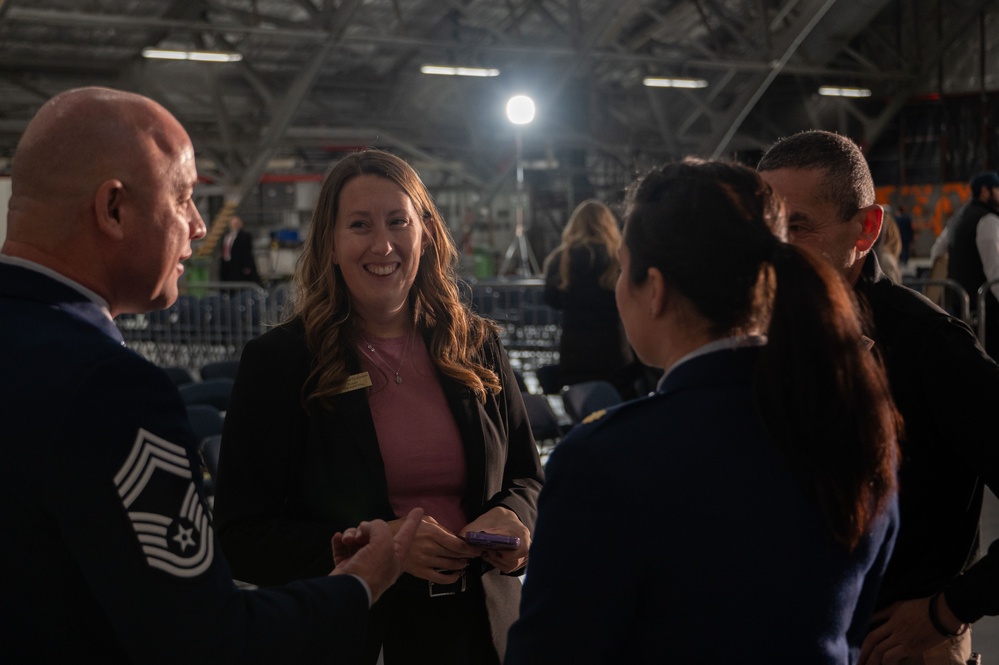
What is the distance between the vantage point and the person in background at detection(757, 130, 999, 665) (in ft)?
5.33

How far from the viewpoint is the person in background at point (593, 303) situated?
5.95 metres

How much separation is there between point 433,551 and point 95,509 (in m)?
0.91

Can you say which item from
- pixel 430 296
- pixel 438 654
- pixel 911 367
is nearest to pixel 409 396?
pixel 430 296

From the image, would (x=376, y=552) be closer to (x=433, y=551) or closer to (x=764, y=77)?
(x=433, y=551)

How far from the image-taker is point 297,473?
2062mm

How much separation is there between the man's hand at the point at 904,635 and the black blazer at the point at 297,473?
0.73 meters

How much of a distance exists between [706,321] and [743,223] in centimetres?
13

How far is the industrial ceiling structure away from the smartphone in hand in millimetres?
12420

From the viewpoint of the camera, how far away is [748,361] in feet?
4.01

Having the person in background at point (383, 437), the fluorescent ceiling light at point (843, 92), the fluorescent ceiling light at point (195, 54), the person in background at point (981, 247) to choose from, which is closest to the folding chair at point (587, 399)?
the person in background at point (383, 437)

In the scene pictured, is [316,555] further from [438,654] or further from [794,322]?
[794,322]

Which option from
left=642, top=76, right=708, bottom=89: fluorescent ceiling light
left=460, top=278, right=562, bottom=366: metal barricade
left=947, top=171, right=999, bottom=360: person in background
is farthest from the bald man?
left=642, top=76, right=708, bottom=89: fluorescent ceiling light

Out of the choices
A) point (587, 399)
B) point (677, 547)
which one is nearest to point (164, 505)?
point (677, 547)

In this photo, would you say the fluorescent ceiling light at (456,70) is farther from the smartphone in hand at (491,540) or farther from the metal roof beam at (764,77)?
the smartphone in hand at (491,540)
